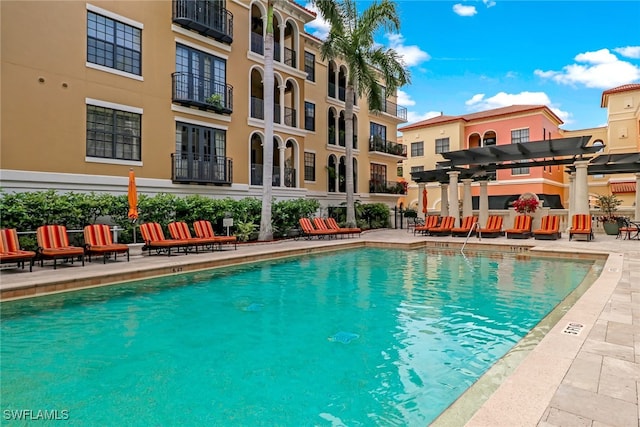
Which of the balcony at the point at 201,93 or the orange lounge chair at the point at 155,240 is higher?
the balcony at the point at 201,93

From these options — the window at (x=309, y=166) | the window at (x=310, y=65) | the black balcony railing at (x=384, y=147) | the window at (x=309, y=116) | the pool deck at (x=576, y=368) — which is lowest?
the pool deck at (x=576, y=368)

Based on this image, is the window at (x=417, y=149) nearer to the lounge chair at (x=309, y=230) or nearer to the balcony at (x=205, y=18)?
the lounge chair at (x=309, y=230)

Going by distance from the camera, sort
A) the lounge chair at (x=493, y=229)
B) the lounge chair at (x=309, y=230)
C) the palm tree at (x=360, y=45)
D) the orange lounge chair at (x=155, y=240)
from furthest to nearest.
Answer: the palm tree at (x=360, y=45), the lounge chair at (x=493, y=229), the lounge chair at (x=309, y=230), the orange lounge chair at (x=155, y=240)

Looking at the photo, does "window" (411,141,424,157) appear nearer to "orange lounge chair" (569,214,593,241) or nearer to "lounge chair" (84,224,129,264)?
"orange lounge chair" (569,214,593,241)

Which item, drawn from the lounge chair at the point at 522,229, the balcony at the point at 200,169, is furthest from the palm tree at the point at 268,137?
the lounge chair at the point at 522,229

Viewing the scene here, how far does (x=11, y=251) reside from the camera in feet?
28.5

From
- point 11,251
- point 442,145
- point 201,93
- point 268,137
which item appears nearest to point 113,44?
point 201,93

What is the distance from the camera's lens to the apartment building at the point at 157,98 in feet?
40.4

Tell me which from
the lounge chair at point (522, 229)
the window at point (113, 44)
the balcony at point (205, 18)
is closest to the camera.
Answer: the window at point (113, 44)

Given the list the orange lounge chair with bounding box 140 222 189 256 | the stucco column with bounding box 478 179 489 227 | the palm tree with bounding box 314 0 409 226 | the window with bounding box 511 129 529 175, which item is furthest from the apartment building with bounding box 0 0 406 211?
the window with bounding box 511 129 529 175

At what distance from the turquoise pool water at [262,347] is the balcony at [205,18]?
12.7 m

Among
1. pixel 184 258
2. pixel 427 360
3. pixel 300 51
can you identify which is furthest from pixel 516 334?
pixel 300 51

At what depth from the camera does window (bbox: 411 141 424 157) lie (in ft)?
132

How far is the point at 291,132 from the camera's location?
22109 millimetres
